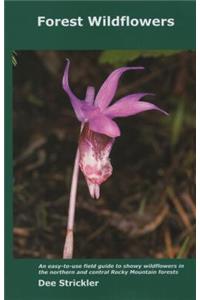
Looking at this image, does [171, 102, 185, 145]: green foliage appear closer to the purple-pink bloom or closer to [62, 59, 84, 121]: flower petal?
the purple-pink bloom

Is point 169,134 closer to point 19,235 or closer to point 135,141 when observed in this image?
point 135,141

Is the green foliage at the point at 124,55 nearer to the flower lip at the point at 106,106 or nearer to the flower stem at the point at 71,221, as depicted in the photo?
the flower lip at the point at 106,106

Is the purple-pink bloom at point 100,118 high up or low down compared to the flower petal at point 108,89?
down

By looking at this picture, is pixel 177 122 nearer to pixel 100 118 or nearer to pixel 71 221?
A: pixel 100 118

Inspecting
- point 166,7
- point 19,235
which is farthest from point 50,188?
point 166,7

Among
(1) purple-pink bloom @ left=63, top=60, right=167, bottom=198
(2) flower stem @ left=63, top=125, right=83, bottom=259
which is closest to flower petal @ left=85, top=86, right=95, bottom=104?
(1) purple-pink bloom @ left=63, top=60, right=167, bottom=198

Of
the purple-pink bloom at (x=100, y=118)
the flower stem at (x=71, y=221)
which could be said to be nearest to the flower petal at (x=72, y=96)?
the purple-pink bloom at (x=100, y=118)

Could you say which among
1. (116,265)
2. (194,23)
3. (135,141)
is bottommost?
(116,265)

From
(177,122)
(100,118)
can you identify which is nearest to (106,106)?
(100,118)
